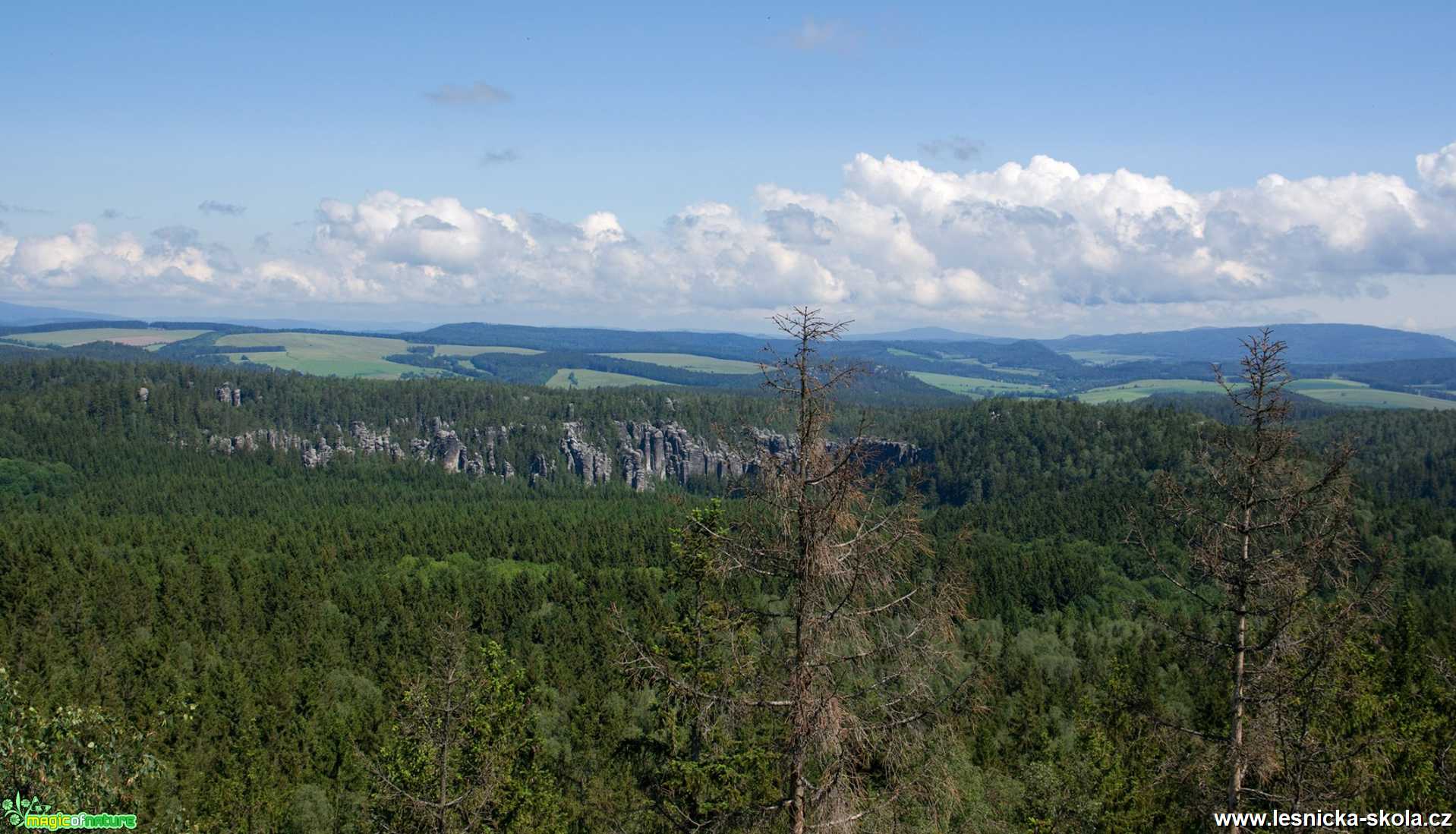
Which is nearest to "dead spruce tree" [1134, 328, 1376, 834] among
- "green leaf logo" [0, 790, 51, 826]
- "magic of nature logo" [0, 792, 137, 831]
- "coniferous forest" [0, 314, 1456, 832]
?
"coniferous forest" [0, 314, 1456, 832]

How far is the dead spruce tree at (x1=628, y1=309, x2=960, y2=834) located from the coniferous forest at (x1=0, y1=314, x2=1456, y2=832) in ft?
0.20

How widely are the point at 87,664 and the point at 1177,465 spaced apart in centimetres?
17501

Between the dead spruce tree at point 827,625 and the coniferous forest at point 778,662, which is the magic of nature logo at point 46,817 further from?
the dead spruce tree at point 827,625

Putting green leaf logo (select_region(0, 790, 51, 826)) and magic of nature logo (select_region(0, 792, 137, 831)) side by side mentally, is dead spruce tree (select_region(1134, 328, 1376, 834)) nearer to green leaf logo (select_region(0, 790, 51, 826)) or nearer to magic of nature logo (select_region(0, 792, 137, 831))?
magic of nature logo (select_region(0, 792, 137, 831))

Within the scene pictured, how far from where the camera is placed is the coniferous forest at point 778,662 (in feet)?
52.2

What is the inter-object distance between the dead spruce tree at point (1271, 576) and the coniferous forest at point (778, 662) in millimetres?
81

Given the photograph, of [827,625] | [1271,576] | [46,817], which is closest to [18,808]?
[46,817]

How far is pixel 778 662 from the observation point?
16.4 meters

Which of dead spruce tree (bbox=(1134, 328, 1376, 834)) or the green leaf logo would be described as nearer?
the green leaf logo

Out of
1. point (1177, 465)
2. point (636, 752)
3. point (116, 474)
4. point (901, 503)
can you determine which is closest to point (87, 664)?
point (636, 752)

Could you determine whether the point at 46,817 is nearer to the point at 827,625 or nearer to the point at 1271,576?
the point at 827,625

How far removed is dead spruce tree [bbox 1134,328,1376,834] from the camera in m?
17.6

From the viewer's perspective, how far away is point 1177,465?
606 ft

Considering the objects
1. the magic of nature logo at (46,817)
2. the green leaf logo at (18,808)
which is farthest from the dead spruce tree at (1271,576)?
the green leaf logo at (18,808)
